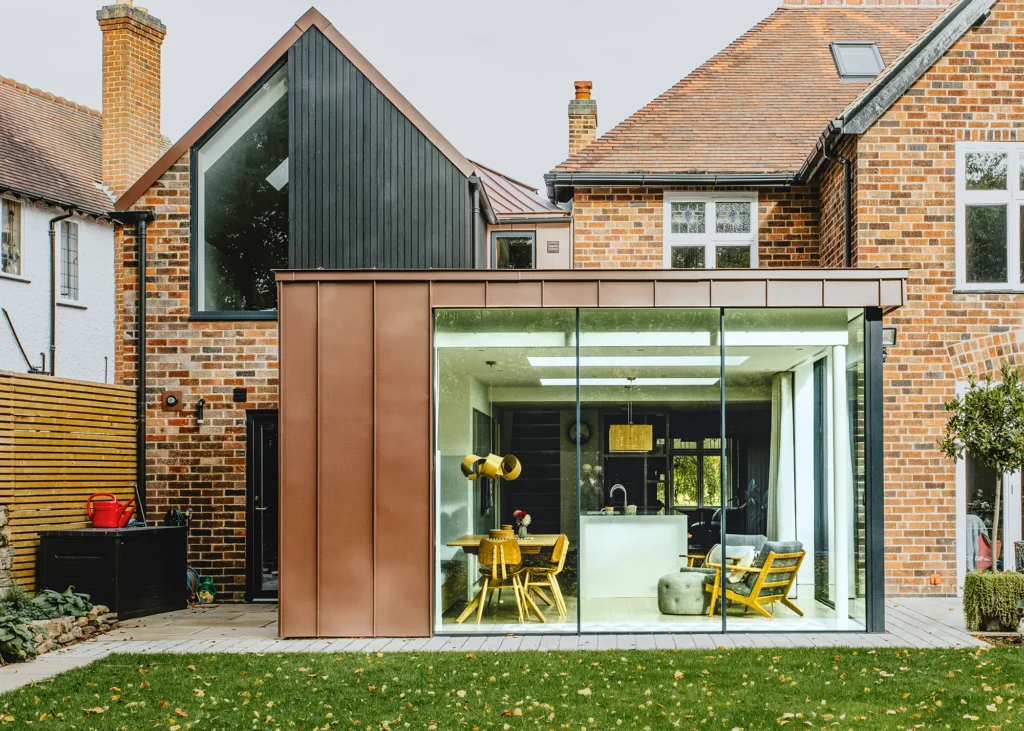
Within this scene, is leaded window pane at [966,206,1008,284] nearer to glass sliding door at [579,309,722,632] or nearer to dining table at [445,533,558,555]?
glass sliding door at [579,309,722,632]

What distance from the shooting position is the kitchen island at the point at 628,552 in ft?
33.6

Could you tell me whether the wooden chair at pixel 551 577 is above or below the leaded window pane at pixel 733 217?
below

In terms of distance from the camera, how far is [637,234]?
15.3 meters

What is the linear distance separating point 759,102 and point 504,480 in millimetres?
8728

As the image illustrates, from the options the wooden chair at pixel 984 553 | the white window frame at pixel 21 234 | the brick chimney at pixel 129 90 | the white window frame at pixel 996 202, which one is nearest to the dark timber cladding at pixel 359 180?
the brick chimney at pixel 129 90

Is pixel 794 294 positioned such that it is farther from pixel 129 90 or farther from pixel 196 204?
pixel 129 90

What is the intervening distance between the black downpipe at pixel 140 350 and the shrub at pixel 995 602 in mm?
8996

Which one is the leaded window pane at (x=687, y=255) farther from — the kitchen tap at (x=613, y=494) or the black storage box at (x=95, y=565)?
the black storage box at (x=95, y=565)

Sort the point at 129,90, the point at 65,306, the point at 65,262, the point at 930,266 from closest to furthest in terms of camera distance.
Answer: the point at 930,266
the point at 129,90
the point at 65,306
the point at 65,262

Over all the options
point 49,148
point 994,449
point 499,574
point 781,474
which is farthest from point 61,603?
point 49,148

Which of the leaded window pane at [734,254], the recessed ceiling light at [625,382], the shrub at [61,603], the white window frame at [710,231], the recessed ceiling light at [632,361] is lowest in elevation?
the shrub at [61,603]

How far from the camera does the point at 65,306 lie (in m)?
21.1

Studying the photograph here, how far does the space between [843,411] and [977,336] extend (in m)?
3.33

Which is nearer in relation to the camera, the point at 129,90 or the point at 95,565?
the point at 95,565
